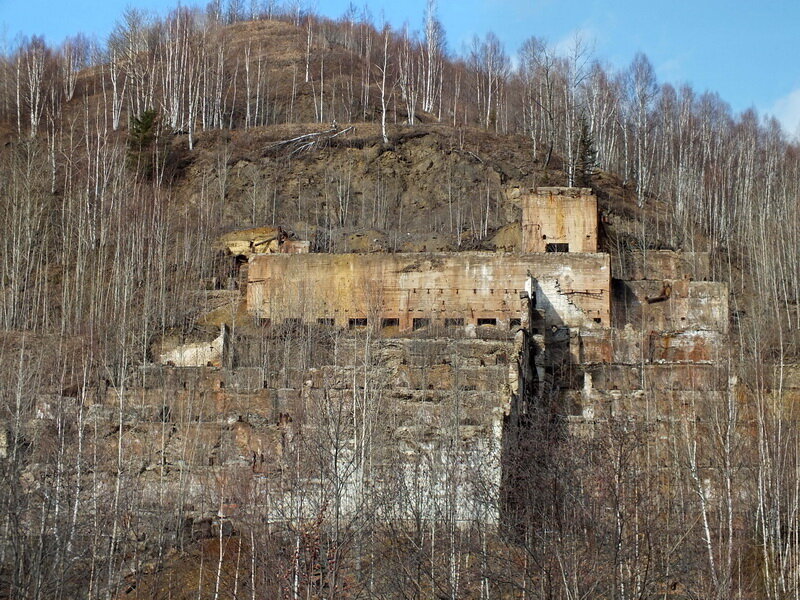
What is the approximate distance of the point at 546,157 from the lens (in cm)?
4950

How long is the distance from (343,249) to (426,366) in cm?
1409

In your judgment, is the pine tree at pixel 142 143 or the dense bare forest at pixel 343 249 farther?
the pine tree at pixel 142 143

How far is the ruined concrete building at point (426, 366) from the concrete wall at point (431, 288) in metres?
0.04

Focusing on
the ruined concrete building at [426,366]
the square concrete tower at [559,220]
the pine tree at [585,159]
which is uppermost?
the pine tree at [585,159]

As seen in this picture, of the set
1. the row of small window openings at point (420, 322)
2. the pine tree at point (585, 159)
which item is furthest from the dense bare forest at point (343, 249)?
the row of small window openings at point (420, 322)

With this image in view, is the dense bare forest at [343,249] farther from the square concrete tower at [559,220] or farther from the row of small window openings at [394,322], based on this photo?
the square concrete tower at [559,220]

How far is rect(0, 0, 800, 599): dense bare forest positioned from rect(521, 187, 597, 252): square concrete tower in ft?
13.0

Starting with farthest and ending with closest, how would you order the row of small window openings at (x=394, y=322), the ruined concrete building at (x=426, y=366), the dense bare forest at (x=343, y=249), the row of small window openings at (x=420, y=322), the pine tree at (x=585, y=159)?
the pine tree at (x=585, y=159) < the row of small window openings at (x=420, y=322) < the row of small window openings at (x=394, y=322) < the ruined concrete building at (x=426, y=366) < the dense bare forest at (x=343, y=249)

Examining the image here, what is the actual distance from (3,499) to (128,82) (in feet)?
138

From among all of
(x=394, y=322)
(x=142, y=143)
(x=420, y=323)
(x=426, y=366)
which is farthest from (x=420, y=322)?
(x=142, y=143)

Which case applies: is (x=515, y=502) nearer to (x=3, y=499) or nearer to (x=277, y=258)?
(x=3, y=499)

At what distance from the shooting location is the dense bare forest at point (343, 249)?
17.2m

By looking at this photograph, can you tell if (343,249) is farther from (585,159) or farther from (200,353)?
(585,159)

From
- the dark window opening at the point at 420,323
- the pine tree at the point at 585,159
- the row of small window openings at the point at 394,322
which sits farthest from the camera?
the pine tree at the point at 585,159
